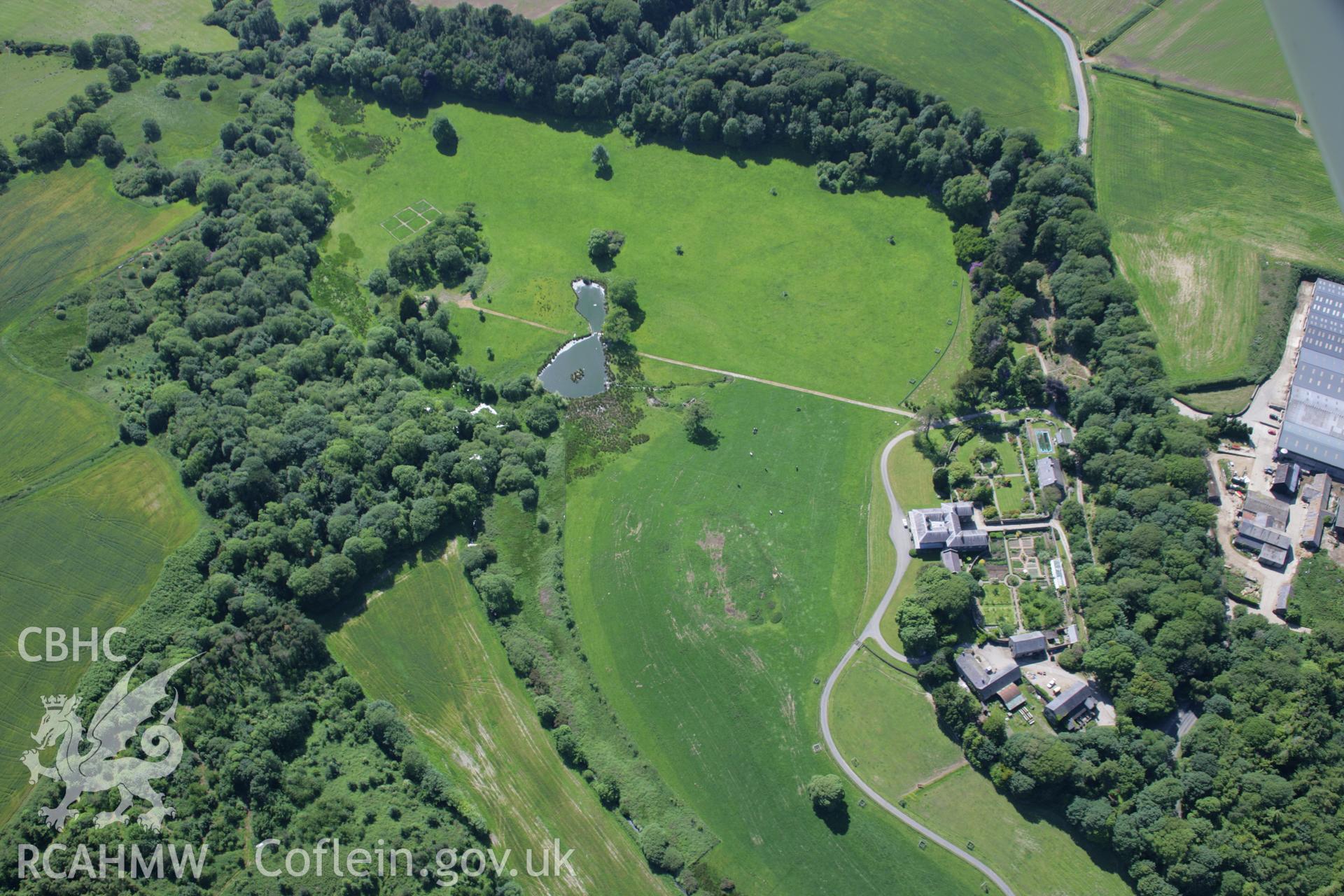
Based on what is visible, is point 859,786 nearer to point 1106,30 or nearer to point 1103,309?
point 1103,309

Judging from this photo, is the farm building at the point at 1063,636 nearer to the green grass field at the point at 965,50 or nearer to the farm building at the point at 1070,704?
the farm building at the point at 1070,704

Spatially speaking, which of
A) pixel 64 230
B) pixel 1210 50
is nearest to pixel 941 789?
pixel 1210 50

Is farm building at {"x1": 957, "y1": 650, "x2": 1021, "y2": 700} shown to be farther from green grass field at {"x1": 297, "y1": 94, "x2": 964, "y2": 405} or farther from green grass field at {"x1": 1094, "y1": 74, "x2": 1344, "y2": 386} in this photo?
green grass field at {"x1": 1094, "y1": 74, "x2": 1344, "y2": 386}

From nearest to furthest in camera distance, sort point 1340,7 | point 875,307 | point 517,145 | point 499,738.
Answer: point 1340,7
point 499,738
point 875,307
point 517,145

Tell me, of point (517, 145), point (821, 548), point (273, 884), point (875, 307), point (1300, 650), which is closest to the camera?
point (273, 884)

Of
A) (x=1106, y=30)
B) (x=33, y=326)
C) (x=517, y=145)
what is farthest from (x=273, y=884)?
(x=1106, y=30)
